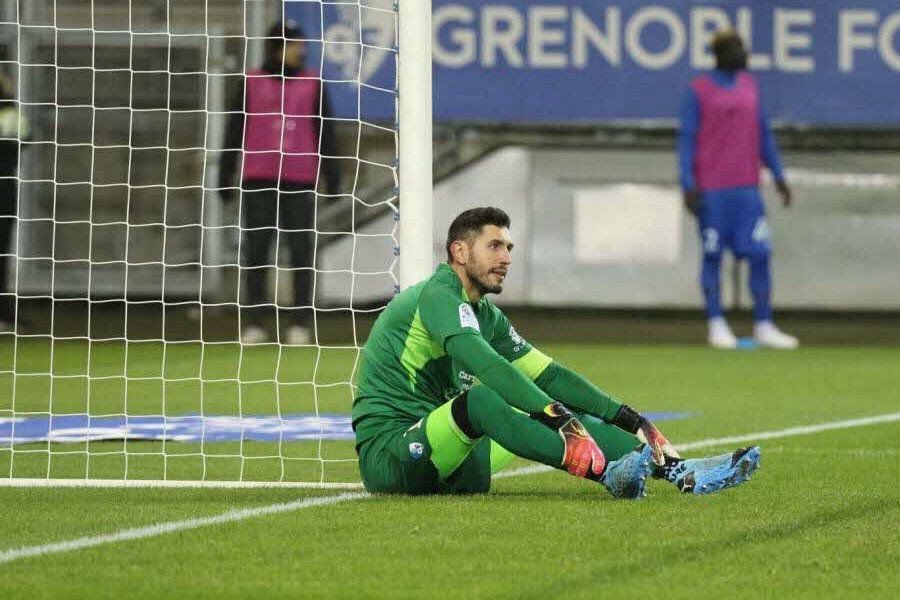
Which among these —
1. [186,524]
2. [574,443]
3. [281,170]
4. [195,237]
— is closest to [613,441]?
[574,443]

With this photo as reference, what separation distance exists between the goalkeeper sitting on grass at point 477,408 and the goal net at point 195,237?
599mm

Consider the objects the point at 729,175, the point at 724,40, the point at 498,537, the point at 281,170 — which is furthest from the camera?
the point at 729,175

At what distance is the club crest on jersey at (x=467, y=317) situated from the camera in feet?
19.2

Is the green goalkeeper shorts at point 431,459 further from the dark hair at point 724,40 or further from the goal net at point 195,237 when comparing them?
the dark hair at point 724,40

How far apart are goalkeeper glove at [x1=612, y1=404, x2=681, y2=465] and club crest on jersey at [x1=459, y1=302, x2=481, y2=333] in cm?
63

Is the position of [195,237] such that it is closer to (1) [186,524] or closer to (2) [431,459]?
(2) [431,459]

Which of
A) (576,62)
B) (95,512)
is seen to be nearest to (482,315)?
(95,512)

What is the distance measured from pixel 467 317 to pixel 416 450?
461 mm

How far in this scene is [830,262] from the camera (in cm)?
1942

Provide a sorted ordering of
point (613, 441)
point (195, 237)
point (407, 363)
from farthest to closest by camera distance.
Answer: point (195, 237), point (407, 363), point (613, 441)

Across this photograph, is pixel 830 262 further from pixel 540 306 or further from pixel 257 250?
pixel 257 250

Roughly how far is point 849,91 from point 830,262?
3.35m

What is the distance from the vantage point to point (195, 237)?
795 inches

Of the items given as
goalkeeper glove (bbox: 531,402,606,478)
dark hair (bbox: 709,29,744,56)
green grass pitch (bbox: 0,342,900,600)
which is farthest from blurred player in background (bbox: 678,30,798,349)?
goalkeeper glove (bbox: 531,402,606,478)
